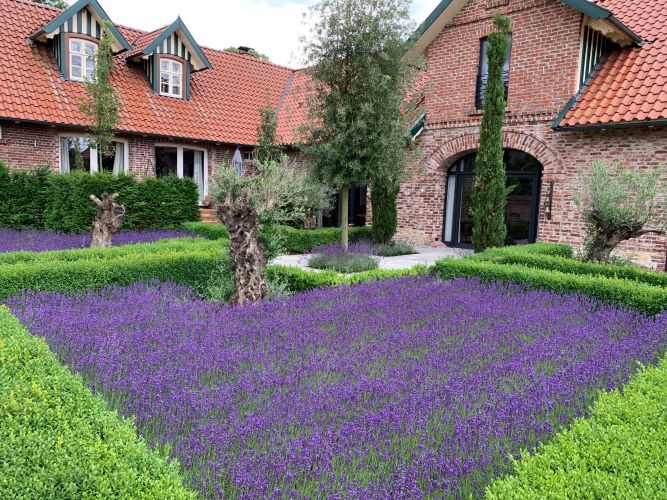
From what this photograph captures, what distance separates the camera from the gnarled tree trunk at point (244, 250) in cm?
731

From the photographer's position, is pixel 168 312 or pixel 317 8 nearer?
pixel 168 312

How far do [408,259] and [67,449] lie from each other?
12170mm

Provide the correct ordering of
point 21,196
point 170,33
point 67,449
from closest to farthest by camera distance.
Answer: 1. point 67,449
2. point 21,196
3. point 170,33

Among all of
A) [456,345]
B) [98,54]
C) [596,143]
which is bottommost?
[456,345]

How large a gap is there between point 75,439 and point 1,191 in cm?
1473

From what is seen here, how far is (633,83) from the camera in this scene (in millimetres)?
12664

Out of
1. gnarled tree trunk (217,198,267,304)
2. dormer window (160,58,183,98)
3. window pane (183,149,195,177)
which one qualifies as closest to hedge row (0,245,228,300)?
gnarled tree trunk (217,198,267,304)

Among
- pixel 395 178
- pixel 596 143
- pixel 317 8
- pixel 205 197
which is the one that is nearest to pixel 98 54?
pixel 205 197

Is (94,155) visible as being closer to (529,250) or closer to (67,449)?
(529,250)

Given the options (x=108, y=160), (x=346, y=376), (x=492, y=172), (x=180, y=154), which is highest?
(x=180, y=154)

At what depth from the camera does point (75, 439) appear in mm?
2584

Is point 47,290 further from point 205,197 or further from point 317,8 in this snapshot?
point 205,197

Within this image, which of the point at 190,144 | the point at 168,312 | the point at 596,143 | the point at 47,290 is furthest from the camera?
the point at 190,144

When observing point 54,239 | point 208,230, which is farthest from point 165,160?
point 54,239
